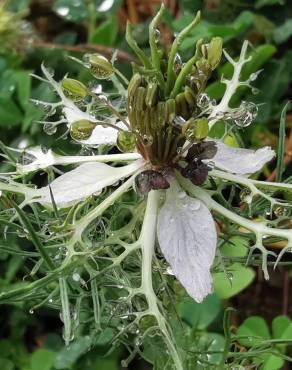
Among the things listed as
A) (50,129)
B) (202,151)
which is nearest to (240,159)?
(202,151)

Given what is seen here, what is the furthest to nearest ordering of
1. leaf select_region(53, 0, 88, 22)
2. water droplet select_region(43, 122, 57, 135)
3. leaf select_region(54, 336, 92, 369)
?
leaf select_region(53, 0, 88, 22) → leaf select_region(54, 336, 92, 369) → water droplet select_region(43, 122, 57, 135)

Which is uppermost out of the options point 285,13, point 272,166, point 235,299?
point 285,13

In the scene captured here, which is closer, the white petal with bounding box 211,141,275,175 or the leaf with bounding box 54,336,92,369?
the white petal with bounding box 211,141,275,175

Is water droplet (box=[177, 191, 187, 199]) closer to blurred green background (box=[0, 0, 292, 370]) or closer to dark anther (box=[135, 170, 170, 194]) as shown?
dark anther (box=[135, 170, 170, 194])

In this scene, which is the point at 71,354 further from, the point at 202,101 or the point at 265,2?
the point at 265,2

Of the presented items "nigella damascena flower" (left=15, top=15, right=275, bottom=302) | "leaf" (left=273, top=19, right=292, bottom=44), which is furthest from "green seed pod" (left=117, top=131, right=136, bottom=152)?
"leaf" (left=273, top=19, right=292, bottom=44)

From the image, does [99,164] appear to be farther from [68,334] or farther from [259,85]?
[259,85]

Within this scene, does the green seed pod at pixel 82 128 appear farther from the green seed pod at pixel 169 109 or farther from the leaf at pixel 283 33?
the leaf at pixel 283 33

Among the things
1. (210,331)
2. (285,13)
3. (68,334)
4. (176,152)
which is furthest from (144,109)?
(285,13)
